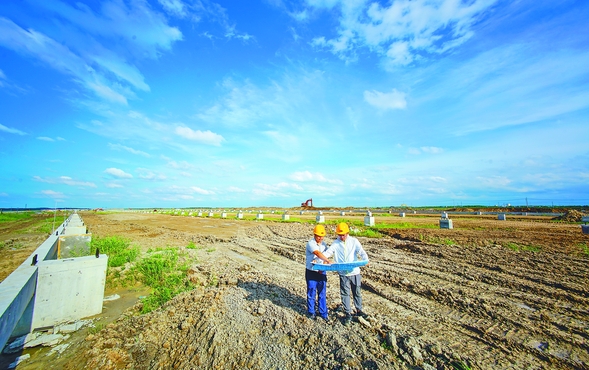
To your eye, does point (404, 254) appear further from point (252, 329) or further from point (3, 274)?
point (3, 274)

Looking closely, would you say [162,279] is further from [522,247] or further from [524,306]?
[522,247]

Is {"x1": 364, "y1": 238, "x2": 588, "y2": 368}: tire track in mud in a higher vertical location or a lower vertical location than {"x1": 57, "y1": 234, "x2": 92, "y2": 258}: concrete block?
lower

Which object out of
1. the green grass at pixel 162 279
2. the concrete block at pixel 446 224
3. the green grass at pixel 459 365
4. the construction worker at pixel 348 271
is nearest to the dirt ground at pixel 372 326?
the green grass at pixel 459 365

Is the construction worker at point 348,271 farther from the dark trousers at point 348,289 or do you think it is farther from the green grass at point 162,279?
the green grass at point 162,279

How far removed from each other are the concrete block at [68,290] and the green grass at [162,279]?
116 cm

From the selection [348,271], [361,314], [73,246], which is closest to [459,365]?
[361,314]

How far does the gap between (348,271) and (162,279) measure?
265 inches

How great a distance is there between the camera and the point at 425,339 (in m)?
4.42

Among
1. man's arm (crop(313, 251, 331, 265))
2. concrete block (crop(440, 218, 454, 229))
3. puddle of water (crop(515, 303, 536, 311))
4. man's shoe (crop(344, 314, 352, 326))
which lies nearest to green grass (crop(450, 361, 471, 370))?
man's shoe (crop(344, 314, 352, 326))

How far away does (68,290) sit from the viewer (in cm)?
566

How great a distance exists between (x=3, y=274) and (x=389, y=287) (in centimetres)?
1317

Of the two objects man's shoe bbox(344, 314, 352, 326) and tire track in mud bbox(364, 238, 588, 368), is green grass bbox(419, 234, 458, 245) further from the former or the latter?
man's shoe bbox(344, 314, 352, 326)

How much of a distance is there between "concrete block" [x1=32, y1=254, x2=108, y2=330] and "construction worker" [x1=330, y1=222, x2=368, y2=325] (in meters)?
5.57

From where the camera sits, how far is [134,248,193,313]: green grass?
261 inches
